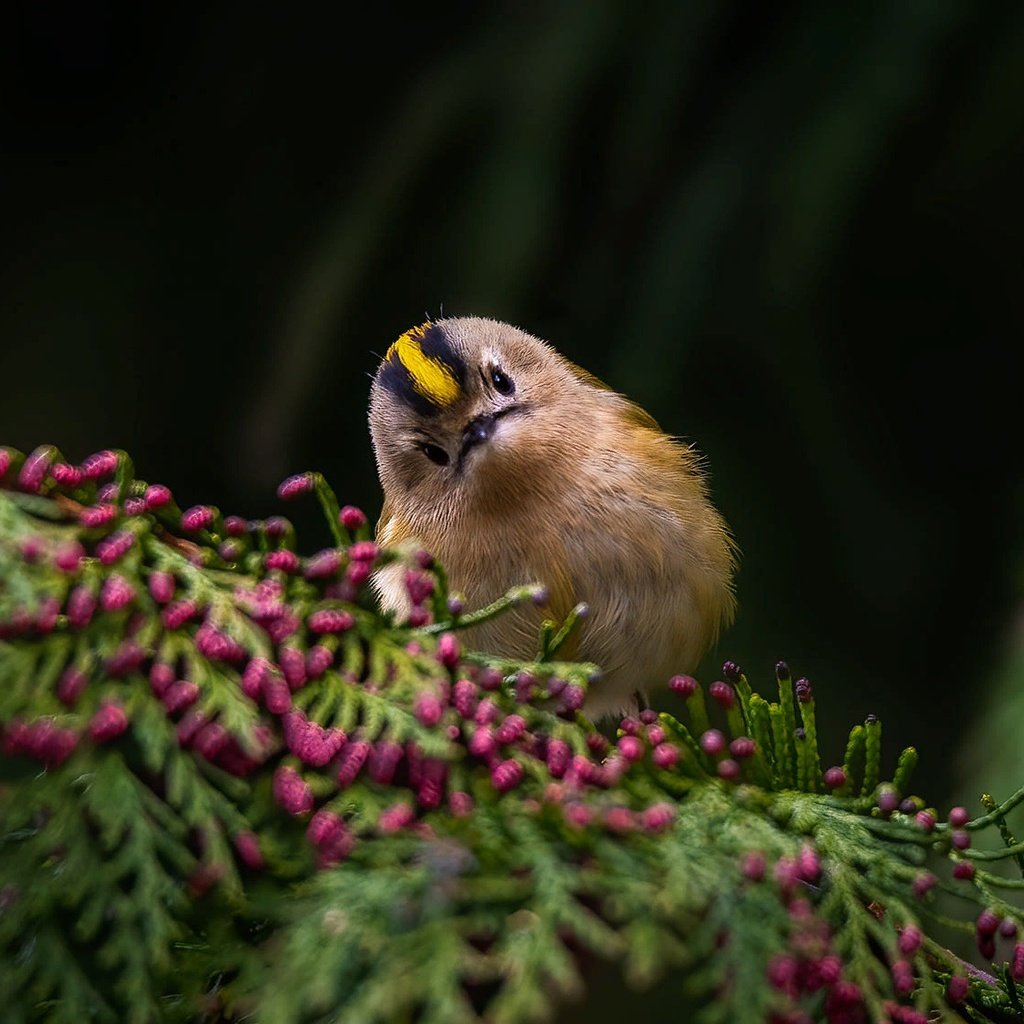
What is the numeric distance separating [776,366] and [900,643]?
451 mm

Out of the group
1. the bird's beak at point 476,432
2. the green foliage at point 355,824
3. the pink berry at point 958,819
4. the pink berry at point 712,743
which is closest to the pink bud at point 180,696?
the green foliage at point 355,824

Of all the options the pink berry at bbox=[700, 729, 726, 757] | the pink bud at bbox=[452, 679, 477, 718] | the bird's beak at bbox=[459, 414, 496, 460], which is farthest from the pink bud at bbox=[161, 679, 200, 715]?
the bird's beak at bbox=[459, 414, 496, 460]

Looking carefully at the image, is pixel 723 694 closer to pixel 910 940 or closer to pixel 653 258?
pixel 910 940

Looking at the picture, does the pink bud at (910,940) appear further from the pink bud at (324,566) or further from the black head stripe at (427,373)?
the black head stripe at (427,373)

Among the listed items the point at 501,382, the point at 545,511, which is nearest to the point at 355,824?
the point at 545,511

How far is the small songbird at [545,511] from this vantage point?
1230 mm

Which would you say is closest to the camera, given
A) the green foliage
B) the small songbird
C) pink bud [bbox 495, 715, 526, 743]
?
the green foliage

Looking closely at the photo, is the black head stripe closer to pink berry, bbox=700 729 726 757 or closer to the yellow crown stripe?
the yellow crown stripe

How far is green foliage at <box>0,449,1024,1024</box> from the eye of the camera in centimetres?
46

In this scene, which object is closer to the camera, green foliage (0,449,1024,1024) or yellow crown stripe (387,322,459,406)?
green foliage (0,449,1024,1024)

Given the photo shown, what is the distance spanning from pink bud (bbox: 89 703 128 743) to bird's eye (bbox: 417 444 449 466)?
0.80 meters

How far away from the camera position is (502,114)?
4.96 feet

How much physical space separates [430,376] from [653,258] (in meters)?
0.36

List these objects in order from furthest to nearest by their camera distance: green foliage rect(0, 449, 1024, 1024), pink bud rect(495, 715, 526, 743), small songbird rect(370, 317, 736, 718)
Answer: small songbird rect(370, 317, 736, 718) < pink bud rect(495, 715, 526, 743) < green foliage rect(0, 449, 1024, 1024)
